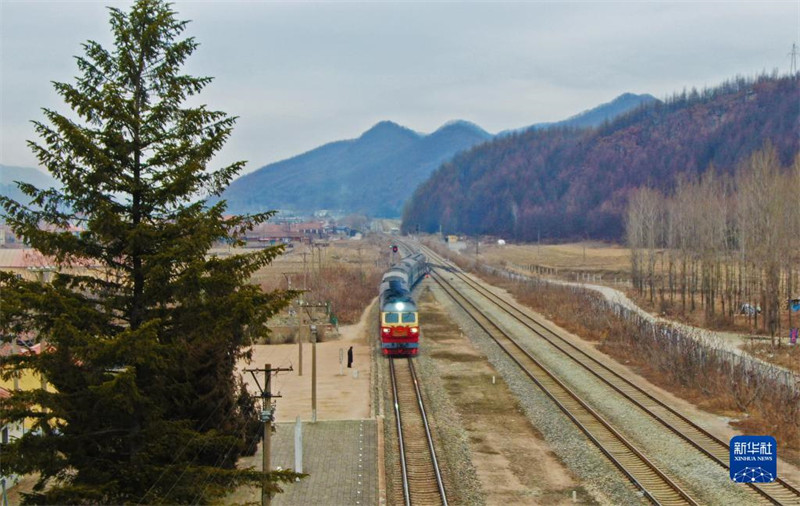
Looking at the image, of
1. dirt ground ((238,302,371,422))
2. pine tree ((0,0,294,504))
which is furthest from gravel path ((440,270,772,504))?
pine tree ((0,0,294,504))

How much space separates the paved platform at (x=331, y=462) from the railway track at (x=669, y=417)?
846 cm

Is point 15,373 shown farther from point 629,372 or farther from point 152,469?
point 629,372

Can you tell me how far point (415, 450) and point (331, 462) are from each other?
7.69 feet

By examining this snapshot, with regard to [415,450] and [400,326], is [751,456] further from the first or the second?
[400,326]

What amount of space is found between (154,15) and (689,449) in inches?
637

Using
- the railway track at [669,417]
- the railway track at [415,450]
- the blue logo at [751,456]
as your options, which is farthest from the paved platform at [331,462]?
the railway track at [669,417]

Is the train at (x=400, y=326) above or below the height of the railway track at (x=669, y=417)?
above

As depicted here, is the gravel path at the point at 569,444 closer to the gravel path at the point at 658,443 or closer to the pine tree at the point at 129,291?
the gravel path at the point at 658,443

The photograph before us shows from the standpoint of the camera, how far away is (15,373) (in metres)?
9.85

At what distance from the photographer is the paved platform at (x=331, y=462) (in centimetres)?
1505

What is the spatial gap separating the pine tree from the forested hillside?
410 ft

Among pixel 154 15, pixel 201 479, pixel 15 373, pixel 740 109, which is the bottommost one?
pixel 201 479

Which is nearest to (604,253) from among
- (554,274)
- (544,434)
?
(554,274)

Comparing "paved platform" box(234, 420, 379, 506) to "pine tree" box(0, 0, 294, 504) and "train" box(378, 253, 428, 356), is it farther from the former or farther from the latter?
"train" box(378, 253, 428, 356)
